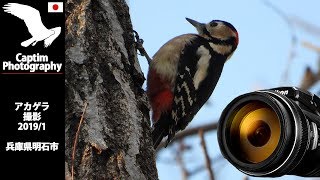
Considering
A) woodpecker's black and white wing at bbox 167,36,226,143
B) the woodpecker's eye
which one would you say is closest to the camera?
woodpecker's black and white wing at bbox 167,36,226,143

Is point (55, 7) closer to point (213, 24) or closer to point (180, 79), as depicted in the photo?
point (180, 79)

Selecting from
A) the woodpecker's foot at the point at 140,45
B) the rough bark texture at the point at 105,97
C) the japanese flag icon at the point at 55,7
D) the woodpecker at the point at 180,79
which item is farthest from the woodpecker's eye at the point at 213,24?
the japanese flag icon at the point at 55,7

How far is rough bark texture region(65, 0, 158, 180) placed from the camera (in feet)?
7.50

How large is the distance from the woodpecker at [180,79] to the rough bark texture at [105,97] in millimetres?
1478

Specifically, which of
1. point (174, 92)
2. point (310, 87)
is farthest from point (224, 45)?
point (310, 87)

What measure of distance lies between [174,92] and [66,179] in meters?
2.09

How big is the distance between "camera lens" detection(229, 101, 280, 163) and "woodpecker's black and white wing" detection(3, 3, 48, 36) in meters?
0.61

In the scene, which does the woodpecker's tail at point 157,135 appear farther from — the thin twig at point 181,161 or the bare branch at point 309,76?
the bare branch at point 309,76

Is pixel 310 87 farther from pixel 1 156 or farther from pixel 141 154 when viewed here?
pixel 1 156

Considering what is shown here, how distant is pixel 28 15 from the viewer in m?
2.39

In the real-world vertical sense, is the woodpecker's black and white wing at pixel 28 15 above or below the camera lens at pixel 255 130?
above

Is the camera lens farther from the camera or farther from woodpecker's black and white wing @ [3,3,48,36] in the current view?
woodpecker's black and white wing @ [3,3,48,36]

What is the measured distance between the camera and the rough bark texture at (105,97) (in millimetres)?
2285

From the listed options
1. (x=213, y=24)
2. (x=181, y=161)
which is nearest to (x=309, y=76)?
(x=181, y=161)
